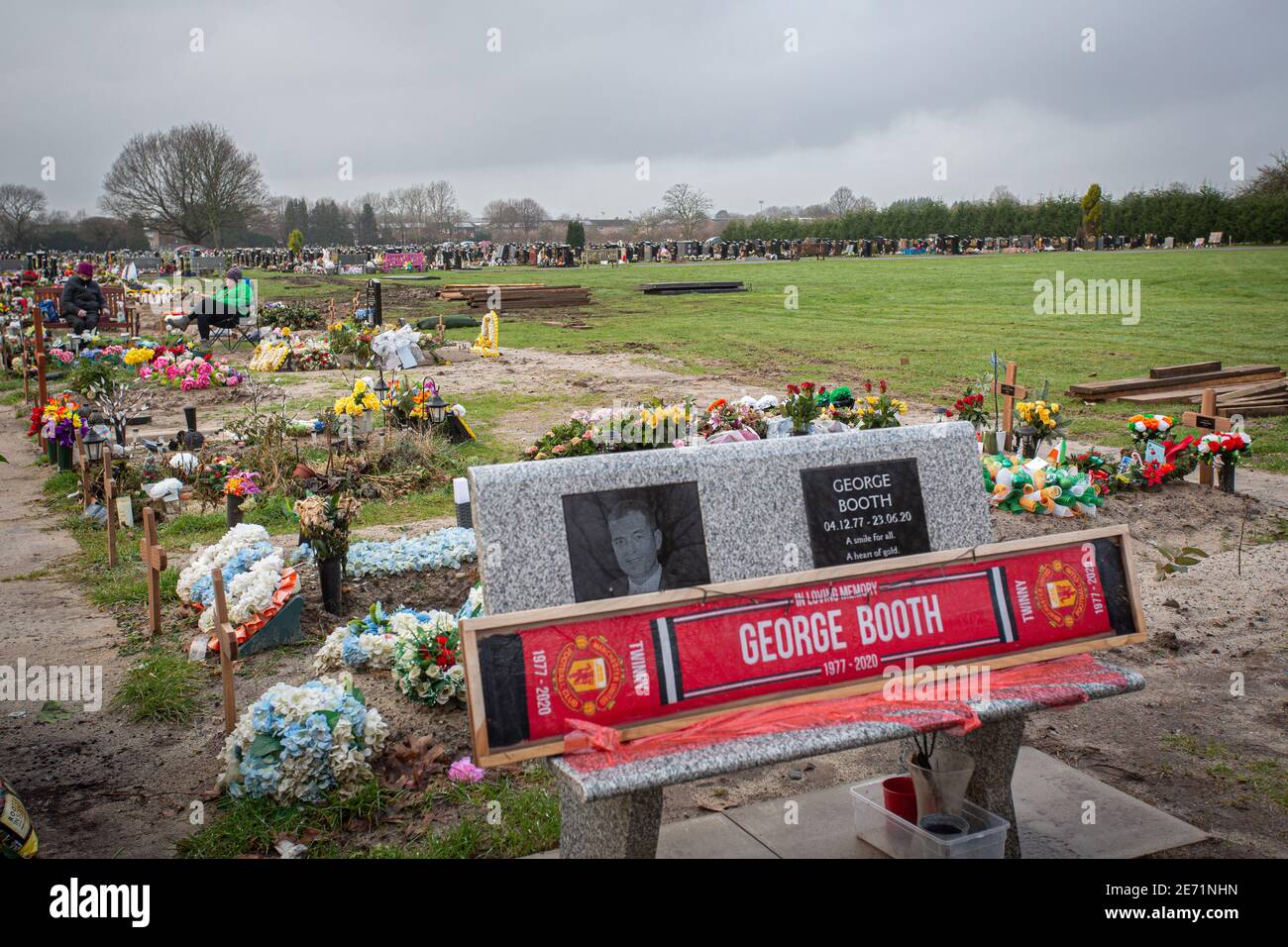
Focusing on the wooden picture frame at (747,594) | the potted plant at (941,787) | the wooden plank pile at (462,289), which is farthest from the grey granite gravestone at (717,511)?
the wooden plank pile at (462,289)

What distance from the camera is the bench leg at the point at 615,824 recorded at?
3.02 m

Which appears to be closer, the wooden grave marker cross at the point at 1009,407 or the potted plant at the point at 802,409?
the potted plant at the point at 802,409

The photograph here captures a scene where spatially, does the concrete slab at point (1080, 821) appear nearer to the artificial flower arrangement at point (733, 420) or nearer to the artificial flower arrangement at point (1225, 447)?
the artificial flower arrangement at point (733, 420)

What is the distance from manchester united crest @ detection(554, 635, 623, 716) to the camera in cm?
296

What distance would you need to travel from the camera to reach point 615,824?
3.06m

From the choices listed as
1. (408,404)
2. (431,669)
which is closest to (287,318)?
(408,404)

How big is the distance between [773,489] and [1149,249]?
182 ft

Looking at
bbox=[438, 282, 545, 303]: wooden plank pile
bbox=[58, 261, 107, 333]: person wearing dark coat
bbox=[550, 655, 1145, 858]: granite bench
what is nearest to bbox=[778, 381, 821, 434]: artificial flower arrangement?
bbox=[550, 655, 1145, 858]: granite bench

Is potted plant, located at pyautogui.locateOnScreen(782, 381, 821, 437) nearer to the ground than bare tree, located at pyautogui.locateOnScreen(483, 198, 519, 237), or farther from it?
nearer to the ground

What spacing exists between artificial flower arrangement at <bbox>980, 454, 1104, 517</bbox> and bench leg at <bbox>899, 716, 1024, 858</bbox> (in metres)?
5.10

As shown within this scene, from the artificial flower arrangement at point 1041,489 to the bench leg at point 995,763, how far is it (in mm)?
5104

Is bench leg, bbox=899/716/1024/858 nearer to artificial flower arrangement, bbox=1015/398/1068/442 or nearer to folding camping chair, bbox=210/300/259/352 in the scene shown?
artificial flower arrangement, bbox=1015/398/1068/442

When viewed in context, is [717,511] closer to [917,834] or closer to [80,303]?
[917,834]
